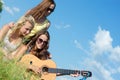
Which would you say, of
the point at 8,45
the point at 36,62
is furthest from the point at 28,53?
the point at 8,45

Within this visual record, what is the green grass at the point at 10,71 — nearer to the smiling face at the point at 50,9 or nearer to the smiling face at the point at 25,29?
the smiling face at the point at 25,29

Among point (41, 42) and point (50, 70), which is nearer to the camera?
point (41, 42)

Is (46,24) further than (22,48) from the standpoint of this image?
Yes

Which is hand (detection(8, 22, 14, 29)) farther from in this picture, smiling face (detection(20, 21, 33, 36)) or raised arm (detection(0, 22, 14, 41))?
smiling face (detection(20, 21, 33, 36))

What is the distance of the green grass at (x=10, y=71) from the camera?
199 inches

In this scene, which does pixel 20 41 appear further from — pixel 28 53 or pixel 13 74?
pixel 13 74

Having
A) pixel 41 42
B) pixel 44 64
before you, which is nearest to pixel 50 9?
pixel 41 42

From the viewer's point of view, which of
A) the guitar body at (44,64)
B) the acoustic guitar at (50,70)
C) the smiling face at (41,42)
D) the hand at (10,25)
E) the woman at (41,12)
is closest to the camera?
the hand at (10,25)

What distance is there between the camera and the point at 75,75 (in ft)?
31.5

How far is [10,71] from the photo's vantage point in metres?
5.17

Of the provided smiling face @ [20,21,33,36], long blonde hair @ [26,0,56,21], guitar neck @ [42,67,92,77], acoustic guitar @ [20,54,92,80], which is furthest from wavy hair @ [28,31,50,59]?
long blonde hair @ [26,0,56,21]

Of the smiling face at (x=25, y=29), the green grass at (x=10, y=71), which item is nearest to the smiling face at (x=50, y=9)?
the smiling face at (x=25, y=29)

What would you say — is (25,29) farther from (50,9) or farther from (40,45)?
(50,9)

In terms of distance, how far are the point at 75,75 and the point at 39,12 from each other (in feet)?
5.47
